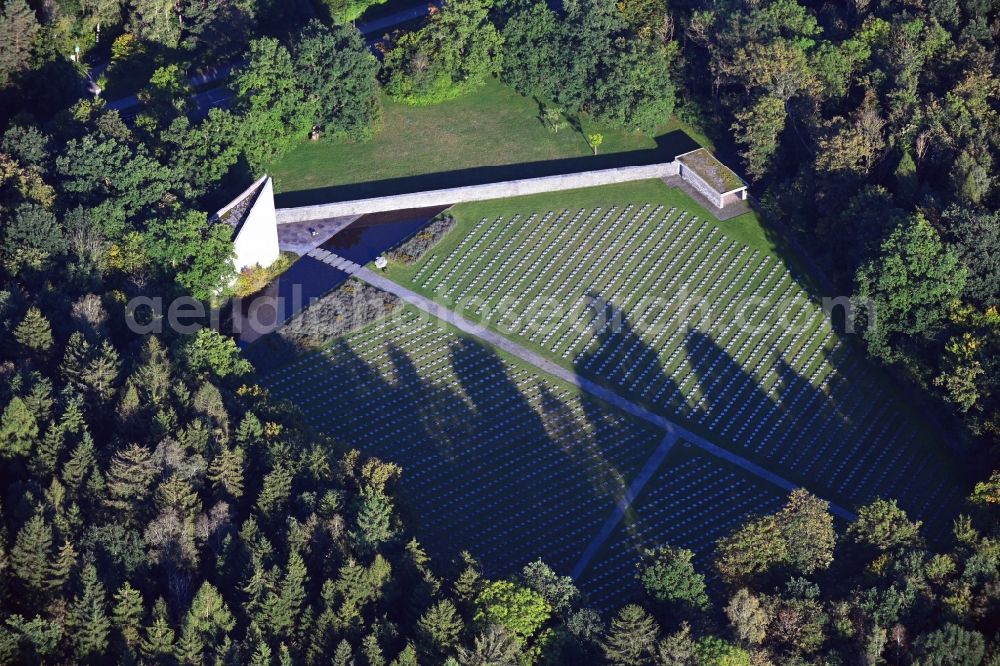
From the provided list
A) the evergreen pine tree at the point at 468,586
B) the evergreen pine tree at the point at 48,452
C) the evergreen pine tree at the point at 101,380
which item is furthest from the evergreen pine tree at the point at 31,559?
the evergreen pine tree at the point at 468,586

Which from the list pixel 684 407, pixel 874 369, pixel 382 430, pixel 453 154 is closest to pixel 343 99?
pixel 453 154

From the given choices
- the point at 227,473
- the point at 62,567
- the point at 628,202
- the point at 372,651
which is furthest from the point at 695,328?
the point at 62,567

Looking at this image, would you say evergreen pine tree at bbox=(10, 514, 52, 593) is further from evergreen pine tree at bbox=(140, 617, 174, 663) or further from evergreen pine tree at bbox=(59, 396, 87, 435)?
evergreen pine tree at bbox=(59, 396, 87, 435)

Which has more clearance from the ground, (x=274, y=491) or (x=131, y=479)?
(x=131, y=479)

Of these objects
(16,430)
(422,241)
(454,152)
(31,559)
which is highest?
(454,152)

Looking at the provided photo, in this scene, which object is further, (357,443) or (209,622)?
(357,443)

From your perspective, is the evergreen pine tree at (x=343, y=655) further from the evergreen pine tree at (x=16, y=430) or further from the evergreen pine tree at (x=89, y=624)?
the evergreen pine tree at (x=16, y=430)

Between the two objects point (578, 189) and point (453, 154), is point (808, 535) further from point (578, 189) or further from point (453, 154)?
point (453, 154)

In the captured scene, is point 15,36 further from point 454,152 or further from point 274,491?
point 274,491
